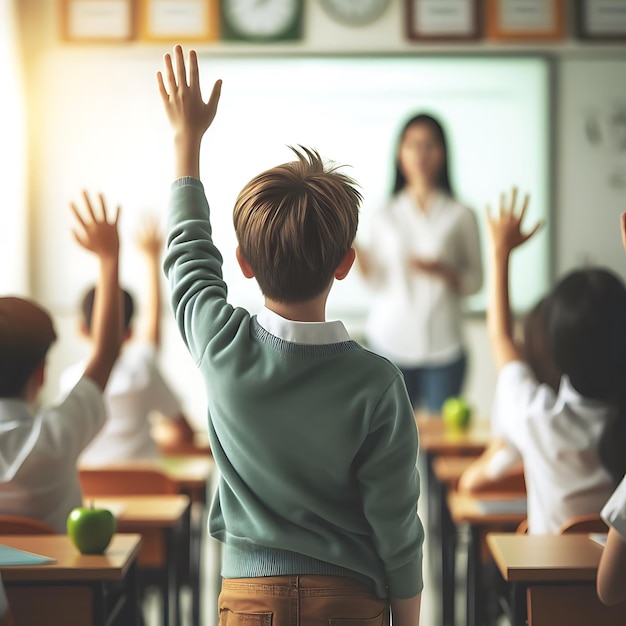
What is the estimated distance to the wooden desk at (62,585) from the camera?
62.8 inches

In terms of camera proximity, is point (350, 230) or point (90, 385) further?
point (90, 385)

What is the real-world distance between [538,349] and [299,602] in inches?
54.9

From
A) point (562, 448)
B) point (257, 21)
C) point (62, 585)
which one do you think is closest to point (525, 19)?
point (257, 21)

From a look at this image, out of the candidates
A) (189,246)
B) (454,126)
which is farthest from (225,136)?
(189,246)

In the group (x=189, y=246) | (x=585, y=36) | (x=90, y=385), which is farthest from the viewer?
(x=585, y=36)

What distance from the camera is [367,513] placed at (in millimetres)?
1282

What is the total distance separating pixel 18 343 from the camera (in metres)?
1.85

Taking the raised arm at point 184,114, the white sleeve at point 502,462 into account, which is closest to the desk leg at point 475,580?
the white sleeve at point 502,462

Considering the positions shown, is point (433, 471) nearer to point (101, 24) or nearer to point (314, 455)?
point (314, 455)

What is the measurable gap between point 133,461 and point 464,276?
7.51 ft

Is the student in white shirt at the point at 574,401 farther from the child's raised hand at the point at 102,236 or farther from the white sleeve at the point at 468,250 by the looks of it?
the white sleeve at the point at 468,250

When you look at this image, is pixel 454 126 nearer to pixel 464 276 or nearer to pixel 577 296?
pixel 464 276

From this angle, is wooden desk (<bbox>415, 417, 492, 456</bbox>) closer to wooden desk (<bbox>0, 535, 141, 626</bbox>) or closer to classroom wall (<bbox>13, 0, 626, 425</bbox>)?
wooden desk (<bbox>0, 535, 141, 626</bbox>)

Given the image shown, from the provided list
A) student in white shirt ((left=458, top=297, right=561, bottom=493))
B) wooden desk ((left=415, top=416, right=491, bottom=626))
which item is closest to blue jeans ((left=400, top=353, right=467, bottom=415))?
wooden desk ((left=415, top=416, right=491, bottom=626))
